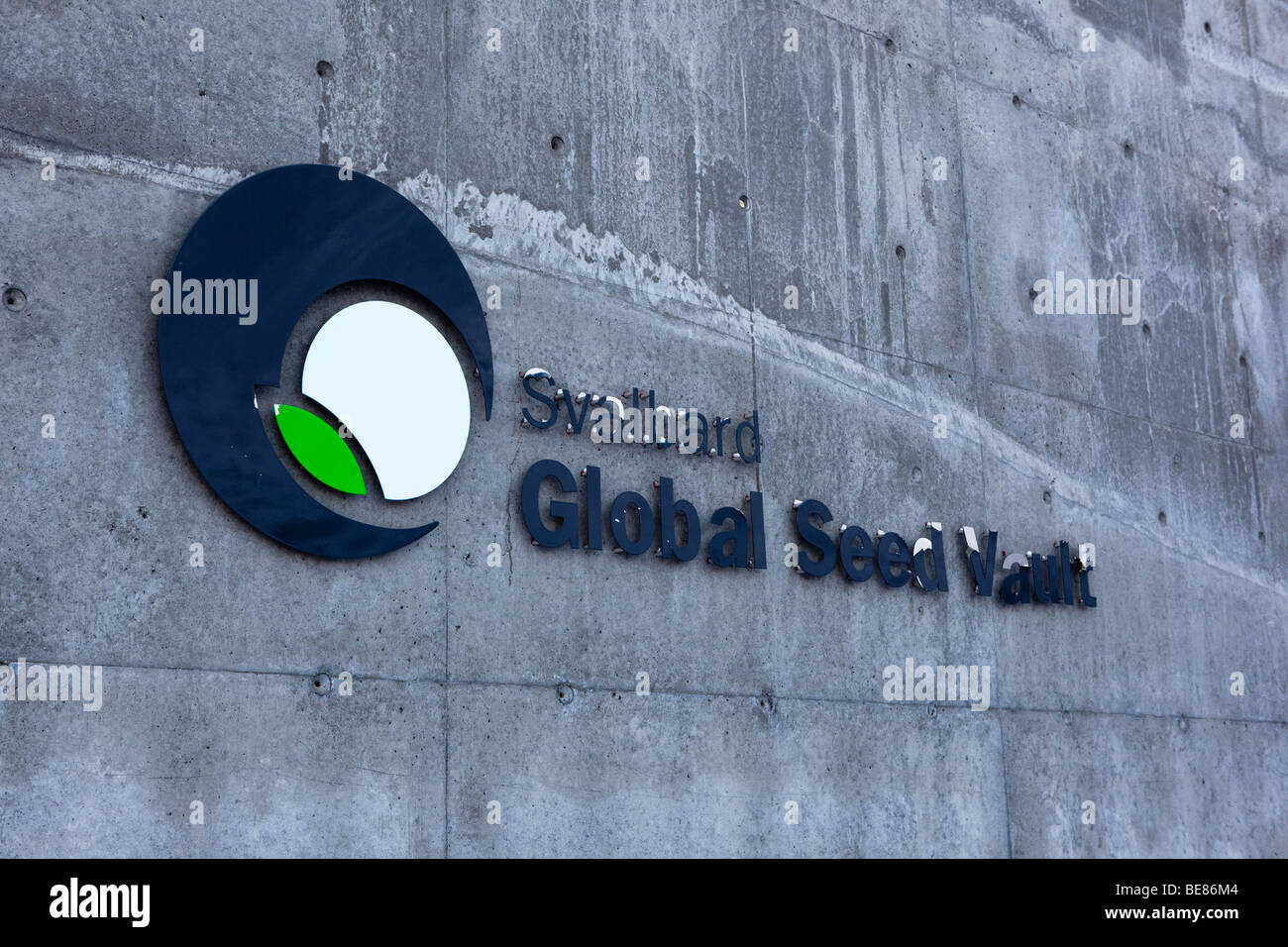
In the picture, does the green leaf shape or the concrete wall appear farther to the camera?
the green leaf shape

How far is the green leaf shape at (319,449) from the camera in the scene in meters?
6.09

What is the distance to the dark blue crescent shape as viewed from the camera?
5.86 m

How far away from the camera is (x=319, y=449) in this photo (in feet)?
20.2

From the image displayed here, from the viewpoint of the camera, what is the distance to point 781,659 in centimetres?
753

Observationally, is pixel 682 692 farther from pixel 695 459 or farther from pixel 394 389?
pixel 394 389

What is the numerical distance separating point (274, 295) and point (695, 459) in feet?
7.65

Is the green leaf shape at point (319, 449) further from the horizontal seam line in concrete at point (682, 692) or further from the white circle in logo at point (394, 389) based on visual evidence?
the horizontal seam line in concrete at point (682, 692)

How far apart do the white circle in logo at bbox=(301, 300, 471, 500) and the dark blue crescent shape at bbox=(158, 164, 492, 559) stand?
15cm

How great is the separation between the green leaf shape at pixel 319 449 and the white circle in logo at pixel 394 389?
0.08m

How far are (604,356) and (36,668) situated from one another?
3033 millimetres

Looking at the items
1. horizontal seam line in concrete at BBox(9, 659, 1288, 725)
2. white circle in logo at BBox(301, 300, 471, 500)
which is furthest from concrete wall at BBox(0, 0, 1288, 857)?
white circle in logo at BBox(301, 300, 471, 500)

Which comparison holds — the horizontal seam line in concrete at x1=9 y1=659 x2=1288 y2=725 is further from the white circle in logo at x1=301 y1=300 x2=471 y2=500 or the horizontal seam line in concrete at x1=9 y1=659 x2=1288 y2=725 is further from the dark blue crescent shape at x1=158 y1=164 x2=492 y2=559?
the white circle in logo at x1=301 y1=300 x2=471 y2=500

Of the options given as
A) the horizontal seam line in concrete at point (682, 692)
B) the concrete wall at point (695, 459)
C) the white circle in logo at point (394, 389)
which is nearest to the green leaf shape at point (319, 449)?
the white circle in logo at point (394, 389)

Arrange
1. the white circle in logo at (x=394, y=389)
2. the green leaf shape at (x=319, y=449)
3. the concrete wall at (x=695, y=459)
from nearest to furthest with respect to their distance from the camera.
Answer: the concrete wall at (x=695, y=459) < the green leaf shape at (x=319, y=449) < the white circle in logo at (x=394, y=389)
